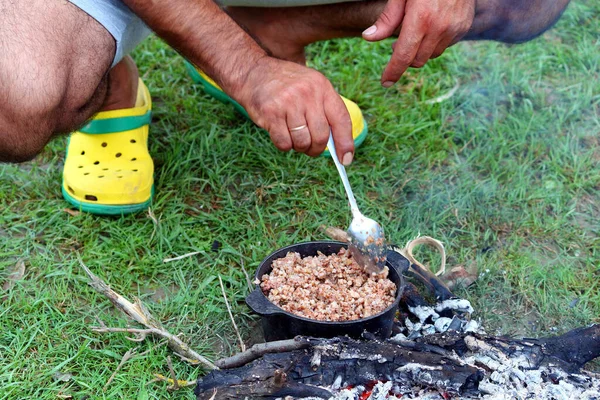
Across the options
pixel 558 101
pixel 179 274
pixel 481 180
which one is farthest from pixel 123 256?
pixel 558 101

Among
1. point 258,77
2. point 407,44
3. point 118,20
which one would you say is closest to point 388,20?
point 407,44

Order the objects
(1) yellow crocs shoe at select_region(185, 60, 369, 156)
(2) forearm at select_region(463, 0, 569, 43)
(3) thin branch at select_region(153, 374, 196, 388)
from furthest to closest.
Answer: (1) yellow crocs shoe at select_region(185, 60, 369, 156) → (2) forearm at select_region(463, 0, 569, 43) → (3) thin branch at select_region(153, 374, 196, 388)

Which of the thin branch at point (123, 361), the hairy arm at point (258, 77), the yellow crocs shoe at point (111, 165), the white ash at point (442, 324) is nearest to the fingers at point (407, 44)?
the hairy arm at point (258, 77)

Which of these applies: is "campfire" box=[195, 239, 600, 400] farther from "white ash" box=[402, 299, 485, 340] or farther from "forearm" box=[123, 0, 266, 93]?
"forearm" box=[123, 0, 266, 93]

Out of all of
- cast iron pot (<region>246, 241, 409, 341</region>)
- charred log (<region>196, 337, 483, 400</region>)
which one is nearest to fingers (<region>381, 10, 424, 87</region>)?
cast iron pot (<region>246, 241, 409, 341</region>)

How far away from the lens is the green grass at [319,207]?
90.1 inches

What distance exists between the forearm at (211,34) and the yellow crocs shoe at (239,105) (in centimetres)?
76

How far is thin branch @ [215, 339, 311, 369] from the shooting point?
1887 mm

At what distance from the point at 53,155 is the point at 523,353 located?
2.06m

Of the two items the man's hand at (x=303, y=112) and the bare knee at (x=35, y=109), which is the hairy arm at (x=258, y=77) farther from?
the bare knee at (x=35, y=109)

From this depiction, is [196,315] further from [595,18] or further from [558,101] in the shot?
[595,18]

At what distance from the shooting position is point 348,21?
9.33 feet

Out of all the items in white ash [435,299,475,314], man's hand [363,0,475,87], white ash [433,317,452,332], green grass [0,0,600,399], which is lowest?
green grass [0,0,600,399]

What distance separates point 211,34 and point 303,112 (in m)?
0.42
